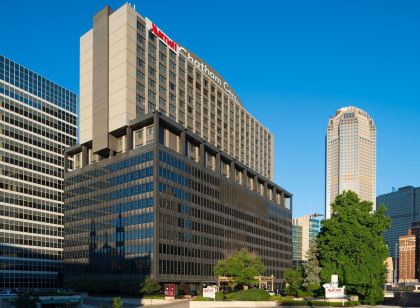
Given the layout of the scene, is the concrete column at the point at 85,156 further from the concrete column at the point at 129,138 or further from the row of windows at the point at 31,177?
the row of windows at the point at 31,177

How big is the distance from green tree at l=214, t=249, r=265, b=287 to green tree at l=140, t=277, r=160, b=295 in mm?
14463

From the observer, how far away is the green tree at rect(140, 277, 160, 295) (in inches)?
3910

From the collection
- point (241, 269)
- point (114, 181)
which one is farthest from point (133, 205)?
point (241, 269)

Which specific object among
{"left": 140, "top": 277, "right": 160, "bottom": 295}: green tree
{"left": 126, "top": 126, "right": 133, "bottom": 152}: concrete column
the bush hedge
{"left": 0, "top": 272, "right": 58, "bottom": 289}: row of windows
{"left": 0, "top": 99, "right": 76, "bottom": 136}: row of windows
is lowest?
{"left": 0, "top": 272, "right": 58, "bottom": 289}: row of windows

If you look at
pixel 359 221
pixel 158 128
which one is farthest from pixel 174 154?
pixel 359 221

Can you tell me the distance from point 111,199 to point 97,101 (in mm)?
21736

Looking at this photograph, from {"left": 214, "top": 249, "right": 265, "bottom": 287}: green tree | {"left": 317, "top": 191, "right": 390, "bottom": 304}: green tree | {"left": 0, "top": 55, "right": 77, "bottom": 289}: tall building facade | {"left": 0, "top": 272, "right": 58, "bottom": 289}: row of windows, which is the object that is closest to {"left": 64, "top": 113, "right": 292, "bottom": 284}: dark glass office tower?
{"left": 214, "top": 249, "right": 265, "bottom": 287}: green tree

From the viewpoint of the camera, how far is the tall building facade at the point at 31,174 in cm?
13862

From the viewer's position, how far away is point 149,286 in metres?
99.4

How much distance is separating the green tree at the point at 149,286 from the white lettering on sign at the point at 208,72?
186 feet

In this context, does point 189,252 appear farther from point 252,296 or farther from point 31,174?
point 31,174

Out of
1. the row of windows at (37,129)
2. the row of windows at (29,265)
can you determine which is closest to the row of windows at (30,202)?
the row of windows at (29,265)

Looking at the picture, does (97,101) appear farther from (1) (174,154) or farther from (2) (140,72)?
(1) (174,154)

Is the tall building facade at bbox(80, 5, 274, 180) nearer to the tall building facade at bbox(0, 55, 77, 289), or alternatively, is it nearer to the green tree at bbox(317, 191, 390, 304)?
the tall building facade at bbox(0, 55, 77, 289)
